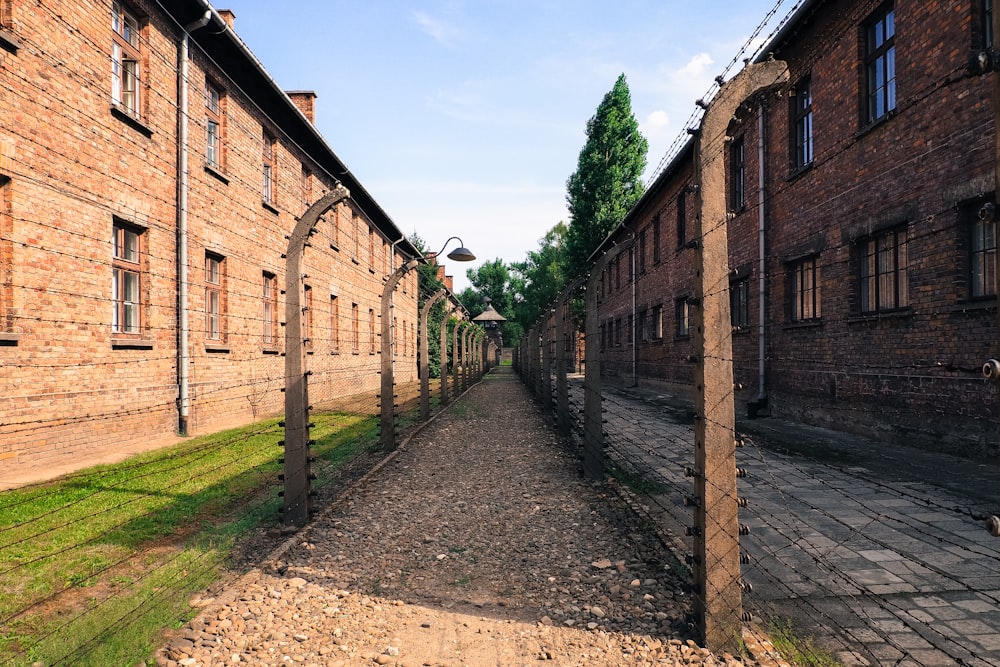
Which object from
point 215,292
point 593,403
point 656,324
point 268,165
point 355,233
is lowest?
point 593,403

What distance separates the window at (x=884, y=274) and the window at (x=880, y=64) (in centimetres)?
184

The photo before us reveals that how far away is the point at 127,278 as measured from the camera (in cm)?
882

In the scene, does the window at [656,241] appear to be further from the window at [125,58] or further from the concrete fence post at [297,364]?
the concrete fence post at [297,364]

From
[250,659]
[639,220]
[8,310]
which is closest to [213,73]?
[8,310]

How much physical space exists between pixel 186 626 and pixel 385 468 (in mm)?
4475

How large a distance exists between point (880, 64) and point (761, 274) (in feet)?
14.7

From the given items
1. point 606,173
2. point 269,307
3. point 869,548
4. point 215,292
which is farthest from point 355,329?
point 606,173

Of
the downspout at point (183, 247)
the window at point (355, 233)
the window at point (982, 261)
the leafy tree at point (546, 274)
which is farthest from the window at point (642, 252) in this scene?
the leafy tree at point (546, 274)

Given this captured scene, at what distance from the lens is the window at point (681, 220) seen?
18.7 meters

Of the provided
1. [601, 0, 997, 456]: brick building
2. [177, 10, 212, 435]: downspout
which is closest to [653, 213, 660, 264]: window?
[601, 0, 997, 456]: brick building

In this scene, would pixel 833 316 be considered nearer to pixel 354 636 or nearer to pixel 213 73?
pixel 354 636

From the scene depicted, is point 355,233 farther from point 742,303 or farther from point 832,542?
point 832,542

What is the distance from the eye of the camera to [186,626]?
3.13 meters

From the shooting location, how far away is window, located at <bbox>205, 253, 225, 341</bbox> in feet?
36.2
